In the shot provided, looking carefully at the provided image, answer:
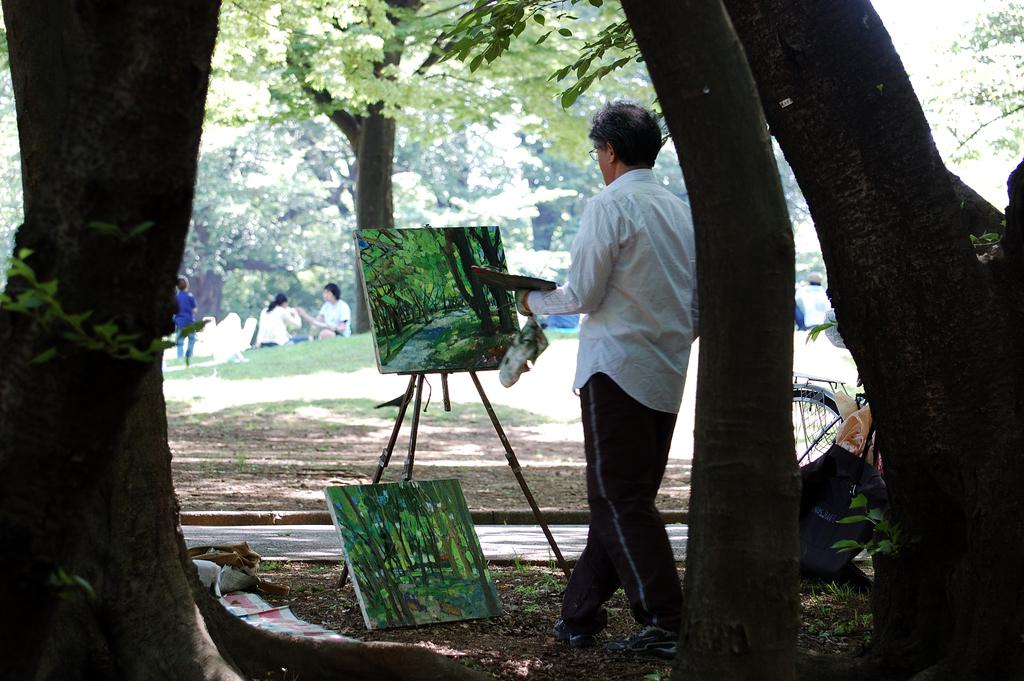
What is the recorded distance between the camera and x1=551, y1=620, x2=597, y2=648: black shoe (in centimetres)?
385

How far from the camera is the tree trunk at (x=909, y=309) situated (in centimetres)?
303

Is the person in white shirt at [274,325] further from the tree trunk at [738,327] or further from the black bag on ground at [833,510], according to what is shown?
the tree trunk at [738,327]

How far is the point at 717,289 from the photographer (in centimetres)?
242

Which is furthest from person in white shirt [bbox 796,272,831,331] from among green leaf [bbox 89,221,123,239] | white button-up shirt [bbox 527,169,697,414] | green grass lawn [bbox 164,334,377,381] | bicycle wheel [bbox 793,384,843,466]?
green leaf [bbox 89,221,123,239]

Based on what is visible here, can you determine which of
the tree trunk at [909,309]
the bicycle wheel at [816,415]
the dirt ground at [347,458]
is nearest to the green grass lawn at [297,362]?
the dirt ground at [347,458]

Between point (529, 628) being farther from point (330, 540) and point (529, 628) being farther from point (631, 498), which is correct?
point (330, 540)

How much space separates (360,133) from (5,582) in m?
18.2

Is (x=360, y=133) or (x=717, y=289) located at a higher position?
(x=360, y=133)

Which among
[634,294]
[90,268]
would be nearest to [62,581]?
[90,268]

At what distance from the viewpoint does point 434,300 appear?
4.80 m

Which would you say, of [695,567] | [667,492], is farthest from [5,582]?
[667,492]

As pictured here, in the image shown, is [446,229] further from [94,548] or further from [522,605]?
[94,548]

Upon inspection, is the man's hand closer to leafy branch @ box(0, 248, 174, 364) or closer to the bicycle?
leafy branch @ box(0, 248, 174, 364)

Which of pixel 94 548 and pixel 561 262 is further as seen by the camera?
pixel 561 262
